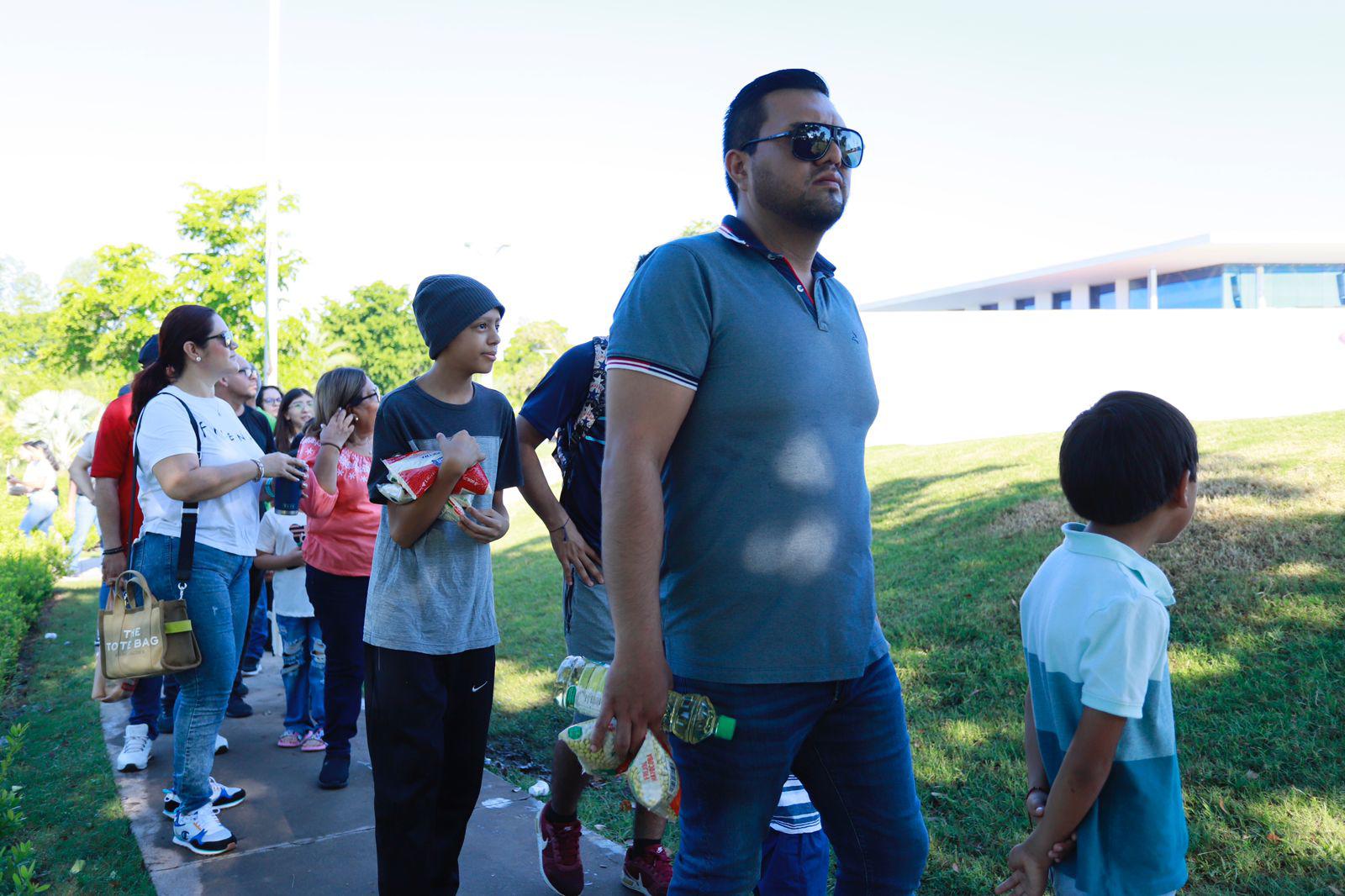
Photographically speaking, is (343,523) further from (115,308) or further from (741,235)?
(115,308)

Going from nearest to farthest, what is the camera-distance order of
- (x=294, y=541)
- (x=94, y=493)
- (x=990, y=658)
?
(x=94, y=493) → (x=990, y=658) → (x=294, y=541)

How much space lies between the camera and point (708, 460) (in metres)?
2.20

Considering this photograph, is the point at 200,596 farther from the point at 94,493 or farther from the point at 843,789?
the point at 843,789

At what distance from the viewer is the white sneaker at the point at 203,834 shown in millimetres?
4211

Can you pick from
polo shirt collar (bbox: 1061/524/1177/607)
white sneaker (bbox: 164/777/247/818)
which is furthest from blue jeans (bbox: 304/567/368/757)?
polo shirt collar (bbox: 1061/524/1177/607)

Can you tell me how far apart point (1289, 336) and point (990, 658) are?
25532 millimetres

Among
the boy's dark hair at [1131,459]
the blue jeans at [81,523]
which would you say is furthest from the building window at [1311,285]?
the boy's dark hair at [1131,459]

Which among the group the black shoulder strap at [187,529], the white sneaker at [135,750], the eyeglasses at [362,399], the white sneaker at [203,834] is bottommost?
the white sneaker at [135,750]

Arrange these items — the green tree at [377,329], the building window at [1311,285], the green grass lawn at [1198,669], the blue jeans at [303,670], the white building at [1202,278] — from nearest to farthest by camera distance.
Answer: the green grass lawn at [1198,669], the blue jeans at [303,670], the white building at [1202,278], the building window at [1311,285], the green tree at [377,329]

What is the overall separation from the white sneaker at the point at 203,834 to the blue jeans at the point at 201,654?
0.04m

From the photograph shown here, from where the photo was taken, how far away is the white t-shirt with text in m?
4.03

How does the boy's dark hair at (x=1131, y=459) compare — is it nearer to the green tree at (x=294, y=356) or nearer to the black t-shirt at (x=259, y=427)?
the black t-shirt at (x=259, y=427)

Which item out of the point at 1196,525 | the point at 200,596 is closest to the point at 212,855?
the point at 200,596

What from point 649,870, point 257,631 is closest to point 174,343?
point 649,870
